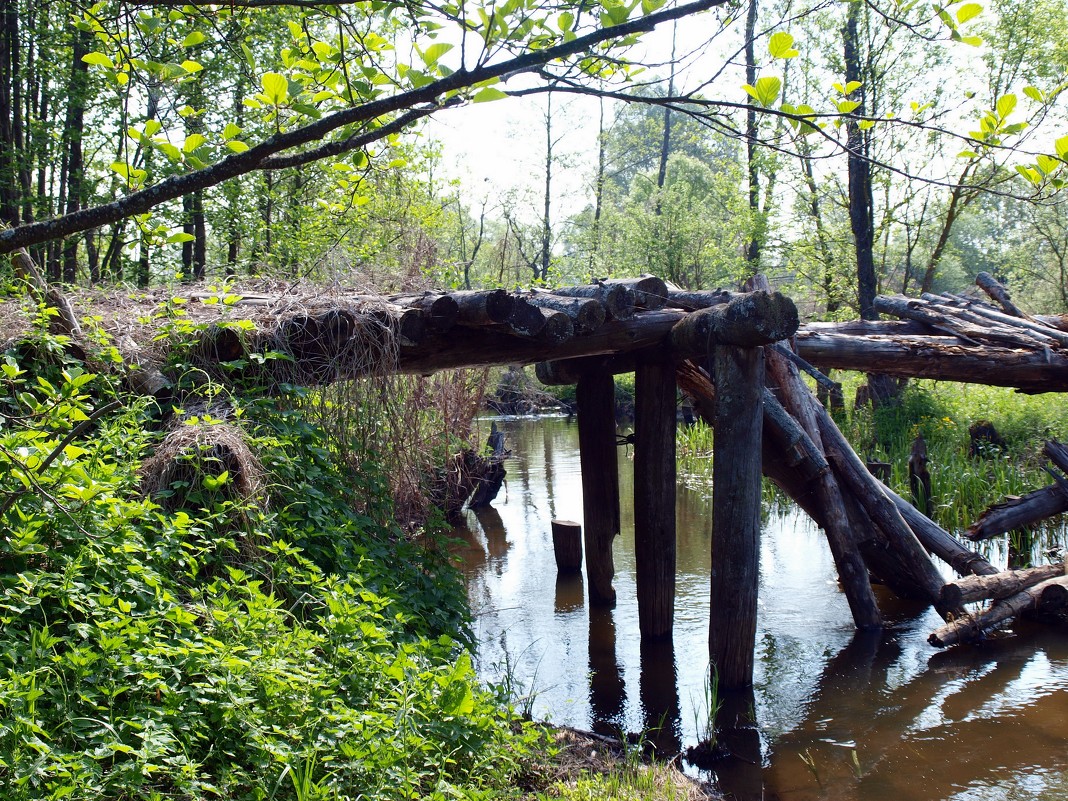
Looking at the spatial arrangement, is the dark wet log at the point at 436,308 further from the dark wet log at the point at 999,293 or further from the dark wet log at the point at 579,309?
the dark wet log at the point at 999,293

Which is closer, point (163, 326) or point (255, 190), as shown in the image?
point (163, 326)

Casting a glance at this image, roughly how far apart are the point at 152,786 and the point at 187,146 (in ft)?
6.65

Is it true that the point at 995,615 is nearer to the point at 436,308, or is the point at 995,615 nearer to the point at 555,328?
the point at 555,328

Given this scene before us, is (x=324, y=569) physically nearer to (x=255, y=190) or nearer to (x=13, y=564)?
(x=13, y=564)

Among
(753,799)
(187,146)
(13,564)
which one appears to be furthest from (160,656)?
(753,799)

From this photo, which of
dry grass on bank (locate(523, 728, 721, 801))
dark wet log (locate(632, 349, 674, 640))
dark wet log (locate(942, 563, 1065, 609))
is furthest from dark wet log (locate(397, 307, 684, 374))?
dark wet log (locate(942, 563, 1065, 609))

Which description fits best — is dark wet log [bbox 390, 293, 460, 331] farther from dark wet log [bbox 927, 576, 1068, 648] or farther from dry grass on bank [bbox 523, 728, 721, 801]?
dark wet log [bbox 927, 576, 1068, 648]

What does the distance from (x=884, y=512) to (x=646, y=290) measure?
296cm

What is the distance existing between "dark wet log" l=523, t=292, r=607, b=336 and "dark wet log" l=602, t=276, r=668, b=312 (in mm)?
393

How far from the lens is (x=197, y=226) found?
45.2ft

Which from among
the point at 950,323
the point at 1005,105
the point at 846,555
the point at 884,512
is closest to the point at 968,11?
the point at 1005,105

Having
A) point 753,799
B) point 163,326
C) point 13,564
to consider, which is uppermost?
point 163,326

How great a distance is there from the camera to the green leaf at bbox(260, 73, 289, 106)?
2.02m

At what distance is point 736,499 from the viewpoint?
540 cm
